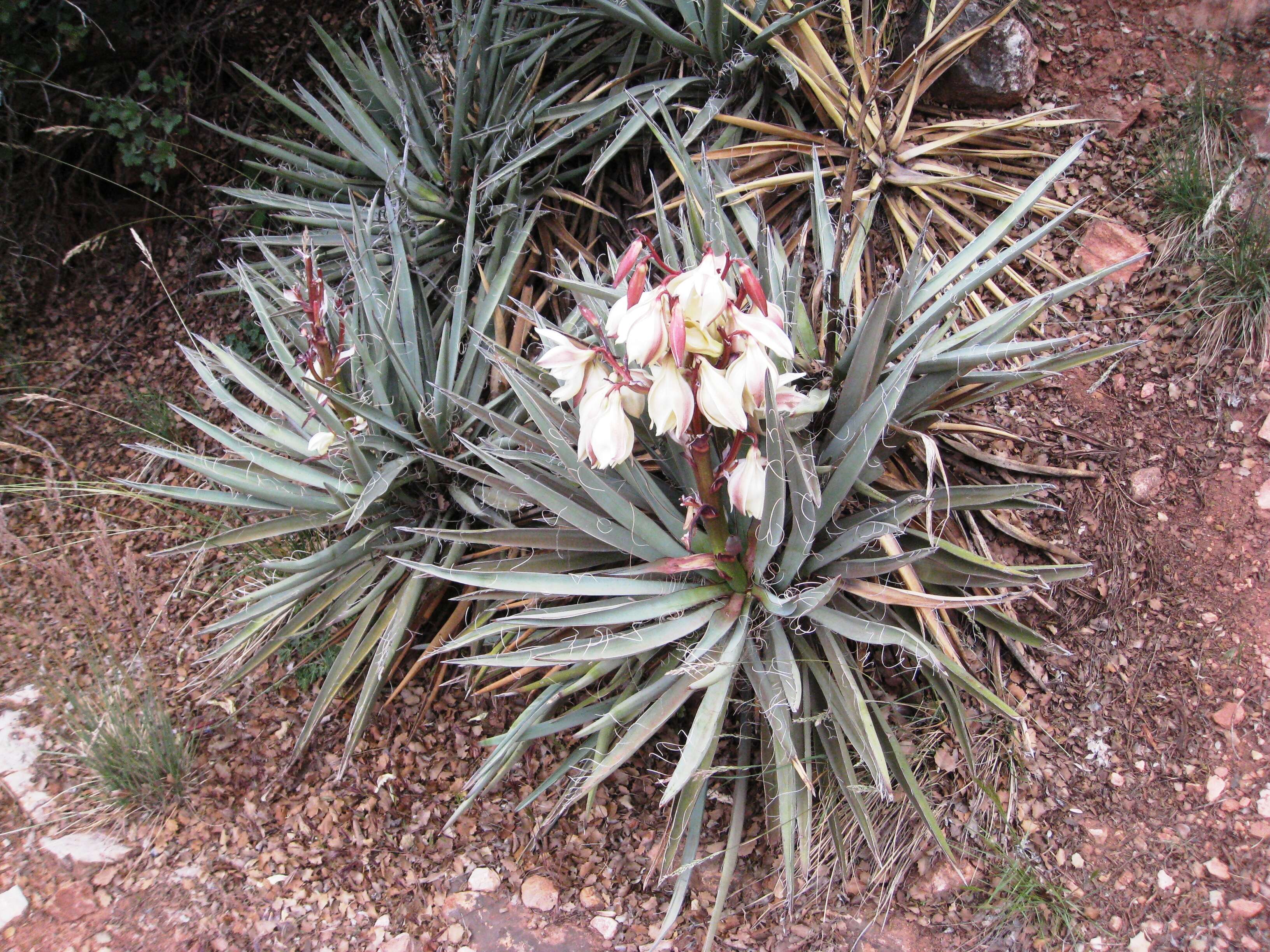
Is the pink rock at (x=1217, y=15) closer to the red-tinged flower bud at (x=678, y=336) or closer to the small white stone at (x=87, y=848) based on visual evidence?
the red-tinged flower bud at (x=678, y=336)

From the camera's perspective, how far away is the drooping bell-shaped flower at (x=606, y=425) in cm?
135

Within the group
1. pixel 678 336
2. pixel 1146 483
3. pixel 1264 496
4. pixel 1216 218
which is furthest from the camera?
pixel 1216 218

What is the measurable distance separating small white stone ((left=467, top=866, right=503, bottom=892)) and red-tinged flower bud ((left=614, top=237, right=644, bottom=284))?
→ 146 centimetres

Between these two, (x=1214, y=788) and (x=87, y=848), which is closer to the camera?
→ (x=1214, y=788)

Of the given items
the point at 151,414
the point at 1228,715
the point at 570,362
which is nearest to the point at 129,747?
the point at 151,414

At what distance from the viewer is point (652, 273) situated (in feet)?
7.89

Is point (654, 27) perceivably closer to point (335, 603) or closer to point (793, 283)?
point (793, 283)

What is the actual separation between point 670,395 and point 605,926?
1.33 m

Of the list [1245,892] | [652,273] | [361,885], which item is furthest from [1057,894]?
[652,273]

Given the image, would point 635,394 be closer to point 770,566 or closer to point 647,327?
point 647,327

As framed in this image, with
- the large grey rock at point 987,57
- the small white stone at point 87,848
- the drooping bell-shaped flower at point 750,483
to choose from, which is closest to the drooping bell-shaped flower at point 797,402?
the drooping bell-shaped flower at point 750,483

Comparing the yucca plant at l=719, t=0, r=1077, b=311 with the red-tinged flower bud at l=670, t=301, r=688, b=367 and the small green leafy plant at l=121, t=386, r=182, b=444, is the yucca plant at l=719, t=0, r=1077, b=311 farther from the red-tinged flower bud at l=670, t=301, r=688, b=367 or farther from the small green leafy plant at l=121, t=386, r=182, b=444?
the small green leafy plant at l=121, t=386, r=182, b=444

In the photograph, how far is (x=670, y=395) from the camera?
128cm

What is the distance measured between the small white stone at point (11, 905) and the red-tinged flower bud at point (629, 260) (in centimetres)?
199
